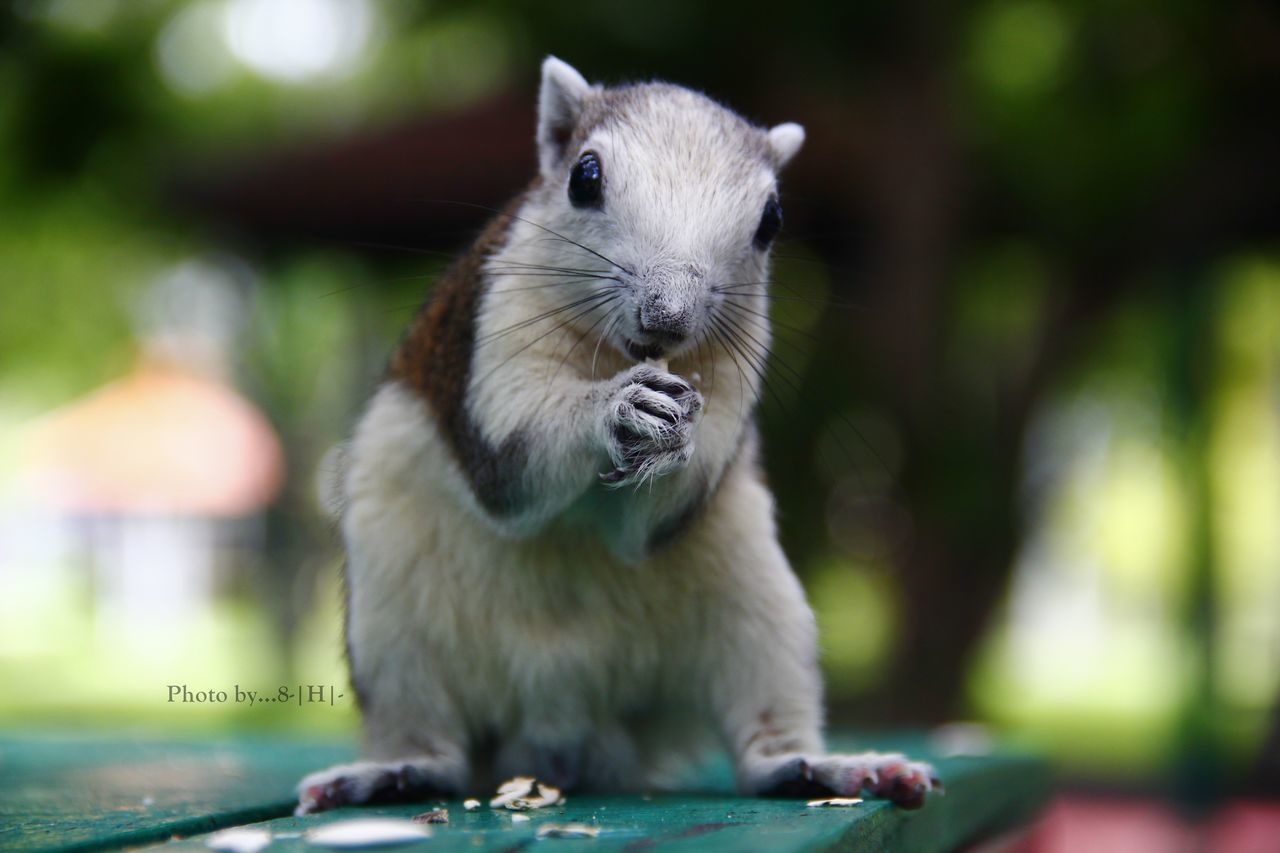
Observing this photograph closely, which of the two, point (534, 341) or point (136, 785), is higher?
point (534, 341)

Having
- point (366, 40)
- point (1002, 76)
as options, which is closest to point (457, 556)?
point (1002, 76)

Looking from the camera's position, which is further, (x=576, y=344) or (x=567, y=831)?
(x=576, y=344)

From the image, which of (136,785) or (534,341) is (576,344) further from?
(136,785)

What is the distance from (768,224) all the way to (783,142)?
1.00ft

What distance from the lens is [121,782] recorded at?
242 centimetres

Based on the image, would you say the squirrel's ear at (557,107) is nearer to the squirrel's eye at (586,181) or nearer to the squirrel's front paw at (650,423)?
the squirrel's eye at (586,181)

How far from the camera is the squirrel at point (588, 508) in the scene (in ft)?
5.85

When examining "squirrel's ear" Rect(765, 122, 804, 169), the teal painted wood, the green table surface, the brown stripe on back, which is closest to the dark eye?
"squirrel's ear" Rect(765, 122, 804, 169)

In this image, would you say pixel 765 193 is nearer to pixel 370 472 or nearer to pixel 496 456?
pixel 496 456

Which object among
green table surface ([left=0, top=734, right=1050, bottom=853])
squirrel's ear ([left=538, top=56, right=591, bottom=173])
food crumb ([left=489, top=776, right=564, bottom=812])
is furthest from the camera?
squirrel's ear ([left=538, top=56, right=591, bottom=173])

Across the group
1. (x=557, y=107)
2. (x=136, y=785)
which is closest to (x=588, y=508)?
(x=557, y=107)

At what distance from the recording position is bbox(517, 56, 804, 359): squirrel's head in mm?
1669

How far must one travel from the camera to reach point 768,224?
1898 mm

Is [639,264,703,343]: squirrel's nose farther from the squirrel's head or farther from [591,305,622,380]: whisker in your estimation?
[591,305,622,380]: whisker
